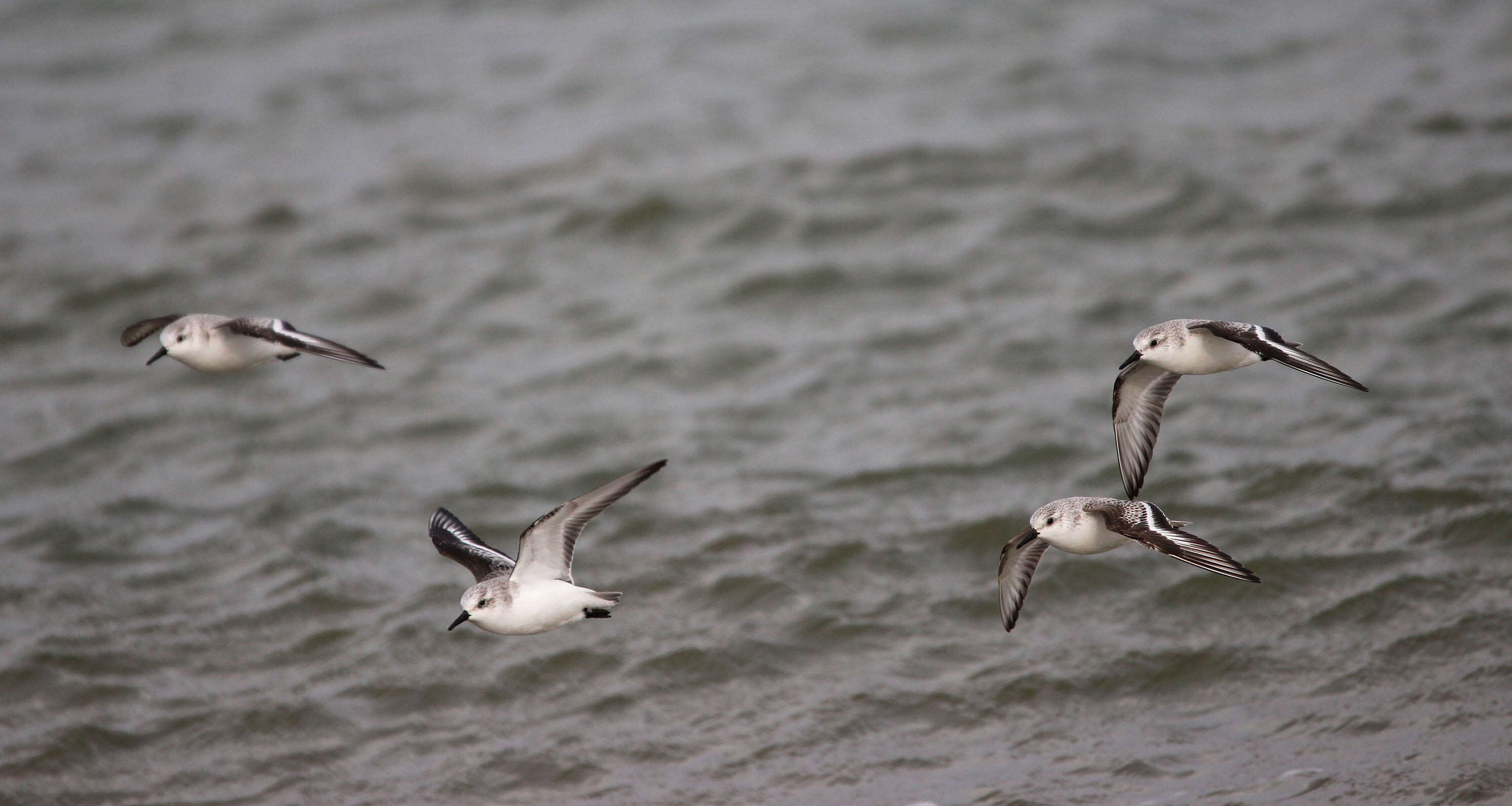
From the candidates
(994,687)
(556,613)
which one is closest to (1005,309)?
(994,687)

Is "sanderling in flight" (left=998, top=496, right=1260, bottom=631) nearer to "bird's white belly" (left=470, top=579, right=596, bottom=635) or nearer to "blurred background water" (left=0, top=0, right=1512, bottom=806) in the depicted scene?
"blurred background water" (left=0, top=0, right=1512, bottom=806)

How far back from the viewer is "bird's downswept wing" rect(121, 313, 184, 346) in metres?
6.70

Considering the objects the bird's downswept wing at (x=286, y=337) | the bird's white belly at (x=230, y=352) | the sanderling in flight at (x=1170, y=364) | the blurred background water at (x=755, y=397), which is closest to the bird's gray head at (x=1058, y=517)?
the sanderling in flight at (x=1170, y=364)

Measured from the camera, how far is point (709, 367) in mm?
11289

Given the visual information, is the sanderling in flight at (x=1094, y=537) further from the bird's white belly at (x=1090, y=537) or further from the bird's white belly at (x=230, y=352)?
the bird's white belly at (x=230, y=352)

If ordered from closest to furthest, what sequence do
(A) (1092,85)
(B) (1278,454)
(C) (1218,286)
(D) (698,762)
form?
(D) (698,762) < (B) (1278,454) < (C) (1218,286) < (A) (1092,85)

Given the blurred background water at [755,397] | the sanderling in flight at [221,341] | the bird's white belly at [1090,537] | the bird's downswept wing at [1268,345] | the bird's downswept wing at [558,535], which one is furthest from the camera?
the blurred background water at [755,397]

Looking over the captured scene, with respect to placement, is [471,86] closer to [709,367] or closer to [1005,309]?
[709,367]

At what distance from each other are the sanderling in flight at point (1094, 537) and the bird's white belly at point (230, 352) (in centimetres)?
323

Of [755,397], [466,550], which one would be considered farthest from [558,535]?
[755,397]

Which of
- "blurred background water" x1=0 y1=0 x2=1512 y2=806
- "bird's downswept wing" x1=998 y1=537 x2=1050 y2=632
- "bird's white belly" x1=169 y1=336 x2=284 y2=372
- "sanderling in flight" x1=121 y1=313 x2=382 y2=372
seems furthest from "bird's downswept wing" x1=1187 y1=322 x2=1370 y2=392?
"bird's white belly" x1=169 y1=336 x2=284 y2=372

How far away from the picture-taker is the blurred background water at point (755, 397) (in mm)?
7301

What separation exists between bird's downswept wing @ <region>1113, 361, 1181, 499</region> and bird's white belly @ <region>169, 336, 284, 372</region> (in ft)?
11.7

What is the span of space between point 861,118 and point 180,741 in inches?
345
